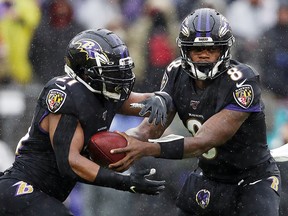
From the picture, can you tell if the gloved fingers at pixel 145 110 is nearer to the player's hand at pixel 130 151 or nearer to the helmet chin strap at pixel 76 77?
the player's hand at pixel 130 151

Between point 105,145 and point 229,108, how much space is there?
86 cm

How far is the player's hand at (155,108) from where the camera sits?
5.58m

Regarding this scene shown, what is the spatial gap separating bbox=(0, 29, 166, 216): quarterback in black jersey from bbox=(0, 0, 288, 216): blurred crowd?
2828mm

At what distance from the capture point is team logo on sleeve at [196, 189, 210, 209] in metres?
6.05

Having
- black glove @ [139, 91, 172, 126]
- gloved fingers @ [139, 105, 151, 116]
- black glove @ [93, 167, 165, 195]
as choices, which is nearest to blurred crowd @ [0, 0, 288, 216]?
black glove @ [139, 91, 172, 126]

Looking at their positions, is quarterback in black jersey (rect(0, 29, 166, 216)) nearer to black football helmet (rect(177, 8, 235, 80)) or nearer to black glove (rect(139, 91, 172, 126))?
black glove (rect(139, 91, 172, 126))

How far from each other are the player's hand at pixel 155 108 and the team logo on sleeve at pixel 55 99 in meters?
0.49

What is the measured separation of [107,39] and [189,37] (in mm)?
569

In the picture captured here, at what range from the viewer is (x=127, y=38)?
8.66 m

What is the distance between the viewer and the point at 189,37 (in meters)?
5.85

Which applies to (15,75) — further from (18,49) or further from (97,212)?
(97,212)

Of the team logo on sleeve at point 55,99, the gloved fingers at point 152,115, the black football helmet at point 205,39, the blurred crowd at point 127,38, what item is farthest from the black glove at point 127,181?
the blurred crowd at point 127,38

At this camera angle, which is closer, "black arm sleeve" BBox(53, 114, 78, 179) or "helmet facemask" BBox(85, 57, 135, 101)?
"black arm sleeve" BBox(53, 114, 78, 179)

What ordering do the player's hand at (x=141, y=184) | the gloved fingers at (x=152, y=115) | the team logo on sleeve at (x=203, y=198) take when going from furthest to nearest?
the team logo on sleeve at (x=203, y=198) → the gloved fingers at (x=152, y=115) → the player's hand at (x=141, y=184)
